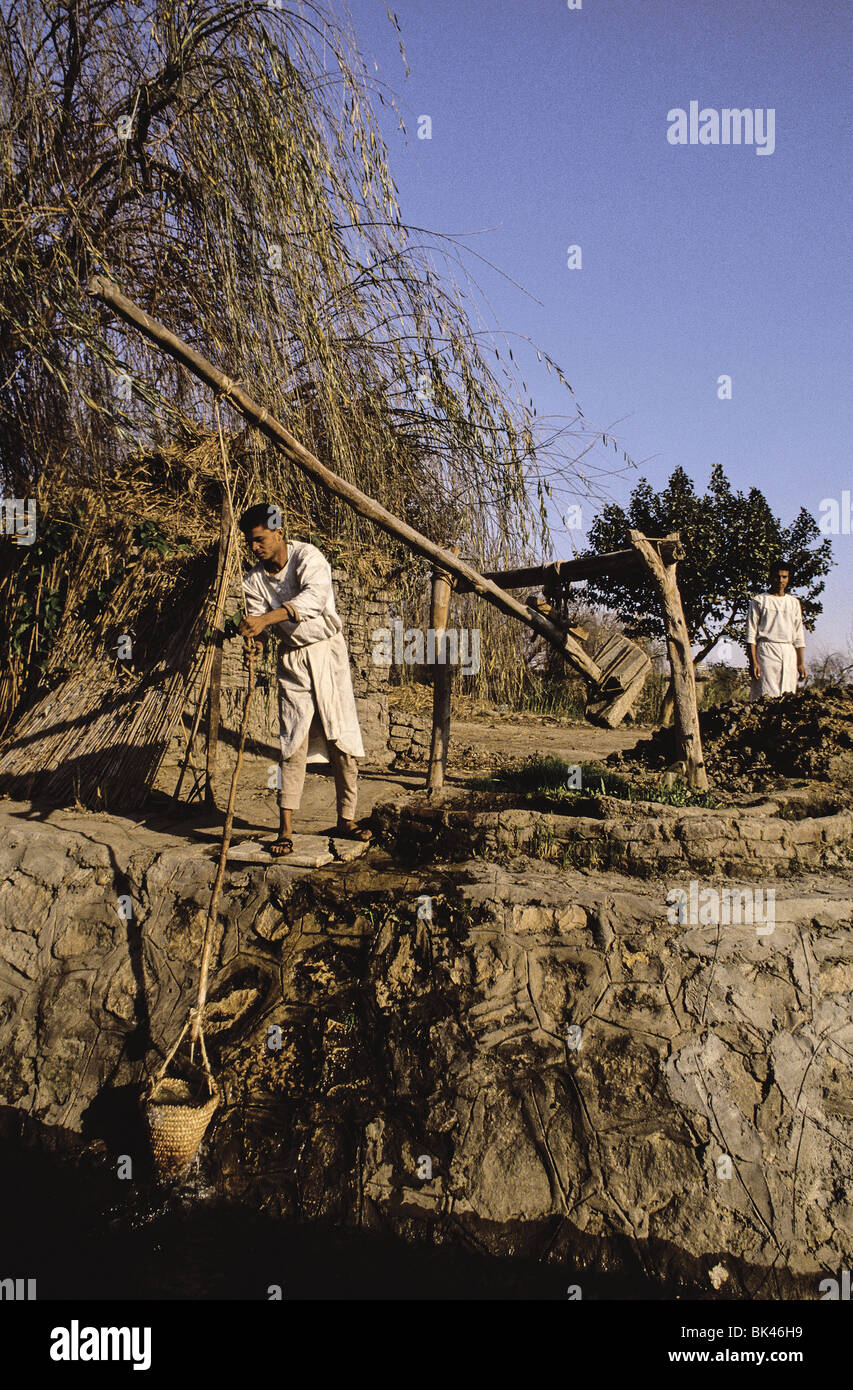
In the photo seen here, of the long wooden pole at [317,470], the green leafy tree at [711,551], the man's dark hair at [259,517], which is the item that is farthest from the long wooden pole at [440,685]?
the green leafy tree at [711,551]

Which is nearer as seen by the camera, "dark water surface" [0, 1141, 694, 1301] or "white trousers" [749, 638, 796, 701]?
"dark water surface" [0, 1141, 694, 1301]

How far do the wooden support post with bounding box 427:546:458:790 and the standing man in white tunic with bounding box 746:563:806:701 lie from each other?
268 centimetres

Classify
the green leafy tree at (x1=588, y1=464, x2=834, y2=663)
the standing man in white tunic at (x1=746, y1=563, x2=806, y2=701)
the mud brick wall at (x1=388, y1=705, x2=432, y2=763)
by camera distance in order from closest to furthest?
the standing man in white tunic at (x1=746, y1=563, x2=806, y2=701) < the mud brick wall at (x1=388, y1=705, x2=432, y2=763) < the green leafy tree at (x1=588, y1=464, x2=834, y2=663)

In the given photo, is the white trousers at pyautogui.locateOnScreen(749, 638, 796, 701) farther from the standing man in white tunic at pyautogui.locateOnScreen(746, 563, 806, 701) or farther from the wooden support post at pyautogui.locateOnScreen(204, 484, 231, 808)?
the wooden support post at pyautogui.locateOnScreen(204, 484, 231, 808)

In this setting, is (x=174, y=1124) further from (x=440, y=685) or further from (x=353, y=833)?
(x=440, y=685)

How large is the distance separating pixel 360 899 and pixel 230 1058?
0.92 m

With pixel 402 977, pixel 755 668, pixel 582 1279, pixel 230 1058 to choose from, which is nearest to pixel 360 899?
pixel 402 977

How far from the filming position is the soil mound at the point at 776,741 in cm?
596

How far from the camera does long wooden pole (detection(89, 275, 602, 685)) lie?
4.51m

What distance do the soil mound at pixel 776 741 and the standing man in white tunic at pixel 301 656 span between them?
7.12ft

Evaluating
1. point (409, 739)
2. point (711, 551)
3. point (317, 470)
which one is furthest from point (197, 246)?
point (711, 551)

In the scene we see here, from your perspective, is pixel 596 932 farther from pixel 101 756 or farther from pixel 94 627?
pixel 94 627

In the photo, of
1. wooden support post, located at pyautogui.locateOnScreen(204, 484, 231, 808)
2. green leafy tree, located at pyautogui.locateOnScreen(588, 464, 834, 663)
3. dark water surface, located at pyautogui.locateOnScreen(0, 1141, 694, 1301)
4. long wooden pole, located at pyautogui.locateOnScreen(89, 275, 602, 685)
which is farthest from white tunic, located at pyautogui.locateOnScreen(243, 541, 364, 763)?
green leafy tree, located at pyautogui.locateOnScreen(588, 464, 834, 663)

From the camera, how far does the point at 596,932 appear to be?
4.03 meters
